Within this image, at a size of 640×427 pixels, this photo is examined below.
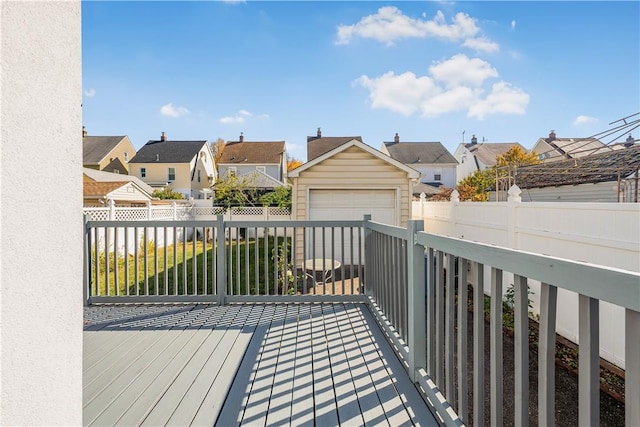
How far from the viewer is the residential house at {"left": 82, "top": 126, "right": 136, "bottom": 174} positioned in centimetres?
2417

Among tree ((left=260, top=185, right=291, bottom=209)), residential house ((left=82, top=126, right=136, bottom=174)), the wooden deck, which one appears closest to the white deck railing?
the wooden deck

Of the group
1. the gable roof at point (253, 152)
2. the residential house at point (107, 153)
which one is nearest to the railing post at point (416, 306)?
the gable roof at point (253, 152)

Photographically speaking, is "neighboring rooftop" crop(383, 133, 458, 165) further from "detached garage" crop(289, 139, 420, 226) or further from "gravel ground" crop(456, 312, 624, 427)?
"gravel ground" crop(456, 312, 624, 427)

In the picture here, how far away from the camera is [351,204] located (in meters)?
7.91

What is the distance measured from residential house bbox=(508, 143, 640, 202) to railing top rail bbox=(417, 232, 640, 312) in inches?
316

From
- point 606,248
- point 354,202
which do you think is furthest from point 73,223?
point 354,202

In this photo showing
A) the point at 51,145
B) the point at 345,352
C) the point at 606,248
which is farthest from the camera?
the point at 606,248

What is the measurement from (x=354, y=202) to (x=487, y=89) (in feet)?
38.3

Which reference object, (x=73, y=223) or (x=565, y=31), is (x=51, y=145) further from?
(x=565, y=31)

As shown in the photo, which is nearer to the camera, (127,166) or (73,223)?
(73,223)

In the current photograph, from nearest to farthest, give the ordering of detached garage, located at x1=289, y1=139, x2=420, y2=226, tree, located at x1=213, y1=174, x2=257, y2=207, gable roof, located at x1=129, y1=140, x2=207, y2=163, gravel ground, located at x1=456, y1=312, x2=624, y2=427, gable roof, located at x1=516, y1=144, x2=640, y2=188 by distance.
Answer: gravel ground, located at x1=456, y1=312, x2=624, y2=427 → gable roof, located at x1=516, y1=144, x2=640, y2=188 → detached garage, located at x1=289, y1=139, x2=420, y2=226 → tree, located at x1=213, y1=174, x2=257, y2=207 → gable roof, located at x1=129, y1=140, x2=207, y2=163

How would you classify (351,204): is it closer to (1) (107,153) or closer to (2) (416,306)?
(2) (416,306)

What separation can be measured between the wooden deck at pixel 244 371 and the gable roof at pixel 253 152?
74.3 feet

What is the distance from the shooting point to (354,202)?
7914mm
